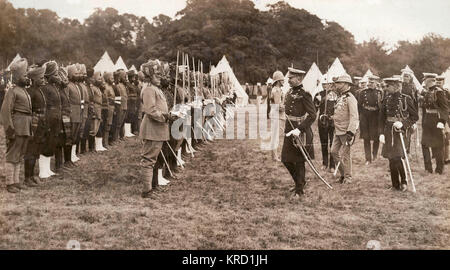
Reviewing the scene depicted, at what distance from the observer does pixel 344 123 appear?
9477mm

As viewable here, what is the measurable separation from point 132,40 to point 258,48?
485 cm

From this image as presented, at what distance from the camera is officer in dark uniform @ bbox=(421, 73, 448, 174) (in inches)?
413

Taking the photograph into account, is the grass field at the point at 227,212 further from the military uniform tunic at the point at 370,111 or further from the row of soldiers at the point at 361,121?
the military uniform tunic at the point at 370,111

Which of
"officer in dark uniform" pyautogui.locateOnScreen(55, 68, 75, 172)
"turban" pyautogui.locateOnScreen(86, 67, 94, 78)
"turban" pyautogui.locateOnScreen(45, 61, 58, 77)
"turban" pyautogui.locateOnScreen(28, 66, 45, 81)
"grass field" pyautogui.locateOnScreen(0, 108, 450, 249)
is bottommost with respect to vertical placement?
"grass field" pyautogui.locateOnScreen(0, 108, 450, 249)

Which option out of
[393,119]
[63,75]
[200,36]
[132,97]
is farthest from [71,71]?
[393,119]

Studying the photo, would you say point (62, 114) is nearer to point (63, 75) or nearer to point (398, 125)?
point (63, 75)

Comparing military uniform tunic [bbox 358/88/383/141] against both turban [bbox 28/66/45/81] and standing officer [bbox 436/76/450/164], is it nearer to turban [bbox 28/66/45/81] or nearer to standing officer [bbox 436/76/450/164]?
standing officer [bbox 436/76/450/164]

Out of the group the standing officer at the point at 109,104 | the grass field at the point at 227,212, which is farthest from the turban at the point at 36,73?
the standing officer at the point at 109,104

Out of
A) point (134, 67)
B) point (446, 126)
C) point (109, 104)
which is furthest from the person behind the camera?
point (134, 67)

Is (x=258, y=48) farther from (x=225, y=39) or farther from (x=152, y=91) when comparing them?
(x=152, y=91)

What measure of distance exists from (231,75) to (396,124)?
48.1 feet

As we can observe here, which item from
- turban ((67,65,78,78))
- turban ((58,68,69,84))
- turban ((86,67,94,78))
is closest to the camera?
turban ((58,68,69,84))

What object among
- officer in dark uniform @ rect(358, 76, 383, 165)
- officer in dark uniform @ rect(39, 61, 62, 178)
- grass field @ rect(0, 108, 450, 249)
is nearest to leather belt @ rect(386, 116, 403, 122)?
grass field @ rect(0, 108, 450, 249)

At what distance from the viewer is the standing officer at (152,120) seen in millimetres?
8086
